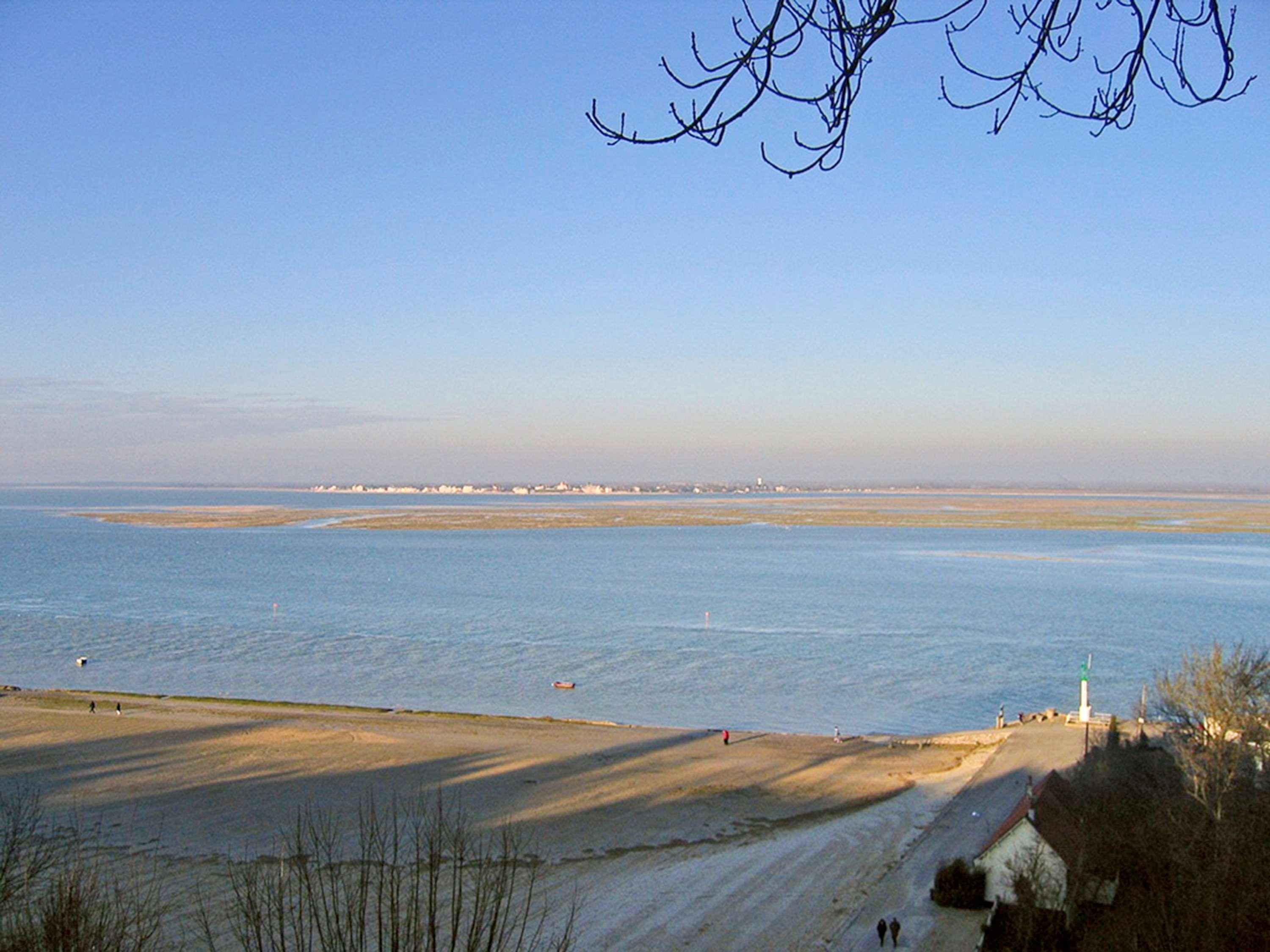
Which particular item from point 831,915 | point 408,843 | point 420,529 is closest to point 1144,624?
point 831,915

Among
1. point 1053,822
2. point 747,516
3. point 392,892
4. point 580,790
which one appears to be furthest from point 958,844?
point 747,516

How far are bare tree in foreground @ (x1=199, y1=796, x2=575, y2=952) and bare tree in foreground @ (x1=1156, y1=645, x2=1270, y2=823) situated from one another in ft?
26.4

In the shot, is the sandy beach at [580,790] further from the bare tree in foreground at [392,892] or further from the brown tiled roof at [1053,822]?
the brown tiled roof at [1053,822]

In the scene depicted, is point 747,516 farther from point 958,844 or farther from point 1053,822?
point 1053,822

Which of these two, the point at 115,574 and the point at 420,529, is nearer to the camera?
the point at 115,574

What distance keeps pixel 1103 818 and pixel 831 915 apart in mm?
3683

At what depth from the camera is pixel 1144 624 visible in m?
36.7

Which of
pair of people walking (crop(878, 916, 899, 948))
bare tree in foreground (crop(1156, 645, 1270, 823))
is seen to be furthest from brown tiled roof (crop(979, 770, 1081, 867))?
pair of people walking (crop(878, 916, 899, 948))

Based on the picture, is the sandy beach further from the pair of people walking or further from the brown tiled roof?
the brown tiled roof

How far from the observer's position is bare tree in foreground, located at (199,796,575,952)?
4.81 metres

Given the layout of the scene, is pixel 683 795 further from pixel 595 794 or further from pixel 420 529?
pixel 420 529

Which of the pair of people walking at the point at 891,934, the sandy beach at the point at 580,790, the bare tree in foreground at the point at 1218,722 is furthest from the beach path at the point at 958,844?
the bare tree in foreground at the point at 1218,722

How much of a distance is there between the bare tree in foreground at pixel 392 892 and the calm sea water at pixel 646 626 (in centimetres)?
1021

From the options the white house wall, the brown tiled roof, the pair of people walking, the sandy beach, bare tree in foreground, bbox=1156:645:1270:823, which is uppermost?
bare tree in foreground, bbox=1156:645:1270:823
